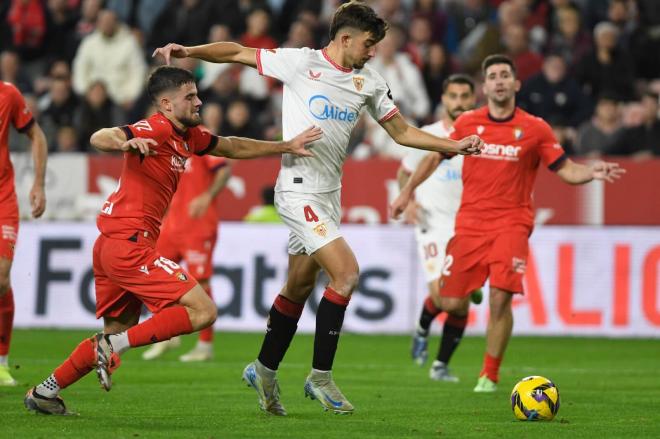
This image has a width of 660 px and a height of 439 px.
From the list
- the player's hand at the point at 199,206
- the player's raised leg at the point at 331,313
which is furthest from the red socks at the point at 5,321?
the player's hand at the point at 199,206

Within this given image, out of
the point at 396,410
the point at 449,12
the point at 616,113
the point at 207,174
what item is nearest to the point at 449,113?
the point at 207,174

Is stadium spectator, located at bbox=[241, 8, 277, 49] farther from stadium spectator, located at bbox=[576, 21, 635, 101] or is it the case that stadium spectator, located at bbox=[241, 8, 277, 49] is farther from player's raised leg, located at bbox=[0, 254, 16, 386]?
player's raised leg, located at bbox=[0, 254, 16, 386]

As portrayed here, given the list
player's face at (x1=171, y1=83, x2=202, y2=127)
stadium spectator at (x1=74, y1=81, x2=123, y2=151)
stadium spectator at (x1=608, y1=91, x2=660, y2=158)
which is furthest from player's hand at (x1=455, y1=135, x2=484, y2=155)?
stadium spectator at (x1=74, y1=81, x2=123, y2=151)

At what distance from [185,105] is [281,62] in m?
0.77

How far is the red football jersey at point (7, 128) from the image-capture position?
10273 mm

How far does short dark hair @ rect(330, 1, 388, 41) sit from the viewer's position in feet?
28.5

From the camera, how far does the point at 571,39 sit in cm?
2017

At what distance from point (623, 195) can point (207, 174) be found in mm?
6022

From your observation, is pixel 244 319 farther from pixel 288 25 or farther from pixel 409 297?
pixel 288 25

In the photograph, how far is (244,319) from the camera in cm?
1686

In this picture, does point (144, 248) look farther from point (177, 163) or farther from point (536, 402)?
point (536, 402)

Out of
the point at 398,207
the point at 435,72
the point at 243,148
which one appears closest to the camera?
the point at 243,148

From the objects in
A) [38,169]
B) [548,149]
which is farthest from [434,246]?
[38,169]

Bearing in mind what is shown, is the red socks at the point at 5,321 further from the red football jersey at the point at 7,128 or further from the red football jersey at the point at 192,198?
the red football jersey at the point at 192,198
